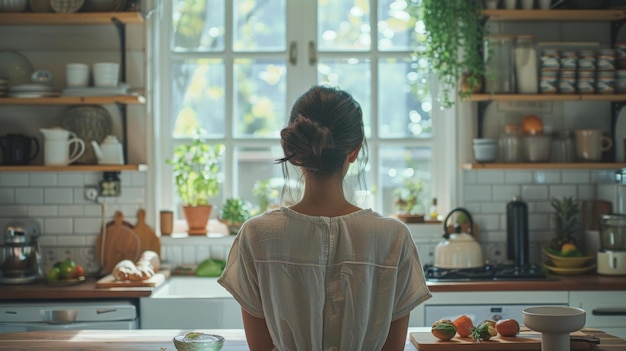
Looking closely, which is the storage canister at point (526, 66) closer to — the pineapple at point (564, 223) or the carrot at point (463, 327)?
the pineapple at point (564, 223)

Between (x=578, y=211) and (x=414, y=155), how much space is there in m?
0.94

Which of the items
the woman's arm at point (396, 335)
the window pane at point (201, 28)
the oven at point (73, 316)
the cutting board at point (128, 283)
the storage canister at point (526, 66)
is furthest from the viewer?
the window pane at point (201, 28)

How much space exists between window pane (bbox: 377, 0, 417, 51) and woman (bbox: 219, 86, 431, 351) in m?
2.83

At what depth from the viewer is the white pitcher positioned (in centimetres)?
451

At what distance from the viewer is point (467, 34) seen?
15.2 ft

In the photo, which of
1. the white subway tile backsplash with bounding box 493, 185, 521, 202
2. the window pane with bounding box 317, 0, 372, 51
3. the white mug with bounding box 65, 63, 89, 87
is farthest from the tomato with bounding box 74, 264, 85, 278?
the white subway tile backsplash with bounding box 493, 185, 521, 202

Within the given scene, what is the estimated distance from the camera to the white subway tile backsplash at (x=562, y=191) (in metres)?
4.91

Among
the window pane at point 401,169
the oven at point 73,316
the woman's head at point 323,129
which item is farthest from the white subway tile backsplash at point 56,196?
the woman's head at point 323,129

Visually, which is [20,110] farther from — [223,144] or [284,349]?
[284,349]

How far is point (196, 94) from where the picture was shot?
5004 millimetres

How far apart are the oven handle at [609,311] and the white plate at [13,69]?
314 cm

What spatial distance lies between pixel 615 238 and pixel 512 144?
0.71 metres

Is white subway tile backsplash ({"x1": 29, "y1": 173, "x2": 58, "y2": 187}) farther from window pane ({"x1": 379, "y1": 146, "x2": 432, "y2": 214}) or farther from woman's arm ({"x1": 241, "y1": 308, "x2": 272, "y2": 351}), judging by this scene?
woman's arm ({"x1": 241, "y1": 308, "x2": 272, "y2": 351})

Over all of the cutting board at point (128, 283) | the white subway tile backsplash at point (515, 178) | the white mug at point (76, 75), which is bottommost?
the cutting board at point (128, 283)
